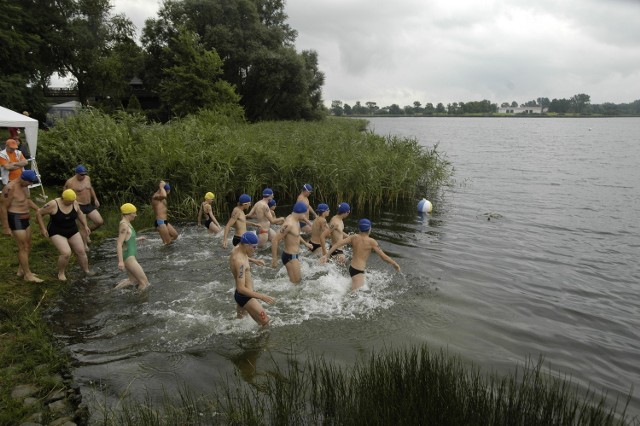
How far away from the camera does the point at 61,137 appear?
61.9ft

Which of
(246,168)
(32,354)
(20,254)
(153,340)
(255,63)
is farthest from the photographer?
(255,63)

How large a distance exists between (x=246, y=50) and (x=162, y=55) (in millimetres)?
8379

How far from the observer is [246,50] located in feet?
155

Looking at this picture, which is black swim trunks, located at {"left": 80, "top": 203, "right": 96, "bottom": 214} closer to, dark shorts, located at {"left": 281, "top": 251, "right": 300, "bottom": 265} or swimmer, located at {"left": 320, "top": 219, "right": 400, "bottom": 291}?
dark shorts, located at {"left": 281, "top": 251, "right": 300, "bottom": 265}

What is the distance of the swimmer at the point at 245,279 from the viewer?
774 cm

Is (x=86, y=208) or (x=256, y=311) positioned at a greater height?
(x=86, y=208)

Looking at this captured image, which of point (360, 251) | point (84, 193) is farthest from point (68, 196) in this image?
point (360, 251)

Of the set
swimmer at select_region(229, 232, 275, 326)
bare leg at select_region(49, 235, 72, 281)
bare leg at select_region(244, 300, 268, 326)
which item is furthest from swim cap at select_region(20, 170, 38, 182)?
bare leg at select_region(244, 300, 268, 326)

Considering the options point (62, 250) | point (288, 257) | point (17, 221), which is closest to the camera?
point (17, 221)

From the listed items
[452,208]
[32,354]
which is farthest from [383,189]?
[32,354]

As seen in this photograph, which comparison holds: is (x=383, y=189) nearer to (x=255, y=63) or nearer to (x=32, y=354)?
(x=32, y=354)

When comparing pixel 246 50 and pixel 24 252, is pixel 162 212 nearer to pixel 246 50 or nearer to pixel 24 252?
pixel 24 252

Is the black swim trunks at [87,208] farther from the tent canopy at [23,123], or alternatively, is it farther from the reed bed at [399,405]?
the reed bed at [399,405]

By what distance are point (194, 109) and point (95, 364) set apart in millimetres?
32948
